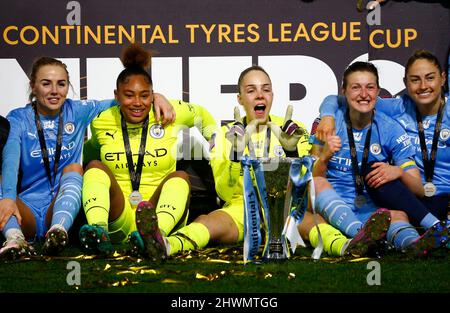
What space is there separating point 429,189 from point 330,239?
→ 1088 millimetres

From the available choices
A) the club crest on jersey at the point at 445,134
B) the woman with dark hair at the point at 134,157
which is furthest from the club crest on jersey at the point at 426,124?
the woman with dark hair at the point at 134,157

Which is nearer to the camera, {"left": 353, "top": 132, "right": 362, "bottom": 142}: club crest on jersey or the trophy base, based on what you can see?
the trophy base

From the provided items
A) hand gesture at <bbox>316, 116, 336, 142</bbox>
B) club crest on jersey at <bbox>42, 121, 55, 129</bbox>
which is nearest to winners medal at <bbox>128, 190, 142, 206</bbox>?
club crest on jersey at <bbox>42, 121, 55, 129</bbox>

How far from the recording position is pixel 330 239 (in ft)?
16.5

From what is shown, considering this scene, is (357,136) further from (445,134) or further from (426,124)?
(445,134)

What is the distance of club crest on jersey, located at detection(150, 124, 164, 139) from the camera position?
5.77m

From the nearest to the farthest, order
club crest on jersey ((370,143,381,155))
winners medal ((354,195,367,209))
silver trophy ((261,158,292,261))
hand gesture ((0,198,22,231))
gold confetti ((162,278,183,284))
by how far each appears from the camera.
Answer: gold confetti ((162,278,183,284)) < silver trophy ((261,158,292,261)) < hand gesture ((0,198,22,231)) < winners medal ((354,195,367,209)) < club crest on jersey ((370,143,381,155))

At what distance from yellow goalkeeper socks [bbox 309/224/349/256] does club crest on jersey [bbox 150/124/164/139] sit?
128cm

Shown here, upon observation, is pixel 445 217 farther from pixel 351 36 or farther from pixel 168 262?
pixel 168 262

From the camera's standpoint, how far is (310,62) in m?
6.29

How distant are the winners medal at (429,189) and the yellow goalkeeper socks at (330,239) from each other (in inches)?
35.3

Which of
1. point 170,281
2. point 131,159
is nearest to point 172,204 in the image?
point 131,159

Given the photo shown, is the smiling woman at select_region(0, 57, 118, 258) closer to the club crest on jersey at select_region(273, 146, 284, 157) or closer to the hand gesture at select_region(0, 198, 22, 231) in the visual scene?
the hand gesture at select_region(0, 198, 22, 231)
